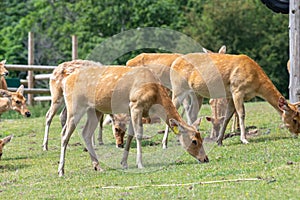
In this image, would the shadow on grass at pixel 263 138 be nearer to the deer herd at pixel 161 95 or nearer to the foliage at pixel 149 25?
the deer herd at pixel 161 95

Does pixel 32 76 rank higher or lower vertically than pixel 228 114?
lower

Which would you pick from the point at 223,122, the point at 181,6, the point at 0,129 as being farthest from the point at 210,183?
the point at 181,6

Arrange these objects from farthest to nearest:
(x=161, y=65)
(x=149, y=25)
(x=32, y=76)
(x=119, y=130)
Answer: (x=149, y=25) → (x=32, y=76) → (x=161, y=65) → (x=119, y=130)

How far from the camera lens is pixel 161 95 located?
10.5 metres

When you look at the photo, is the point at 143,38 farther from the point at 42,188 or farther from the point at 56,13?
the point at 42,188

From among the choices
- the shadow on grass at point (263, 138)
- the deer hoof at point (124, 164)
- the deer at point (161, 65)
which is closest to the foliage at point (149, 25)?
the deer at point (161, 65)

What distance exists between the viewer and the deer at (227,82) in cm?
1241

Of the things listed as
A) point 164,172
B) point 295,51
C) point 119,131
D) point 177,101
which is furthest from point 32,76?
point 164,172

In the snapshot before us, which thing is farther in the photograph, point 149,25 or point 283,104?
point 149,25

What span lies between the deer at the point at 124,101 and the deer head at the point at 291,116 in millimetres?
2272

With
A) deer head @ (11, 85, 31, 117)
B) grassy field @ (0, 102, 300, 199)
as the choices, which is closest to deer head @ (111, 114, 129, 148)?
grassy field @ (0, 102, 300, 199)

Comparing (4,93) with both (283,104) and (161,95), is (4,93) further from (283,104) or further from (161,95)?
(283,104)

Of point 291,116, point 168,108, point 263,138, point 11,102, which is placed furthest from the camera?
point 11,102

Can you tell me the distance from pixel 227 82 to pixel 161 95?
8.09 feet
